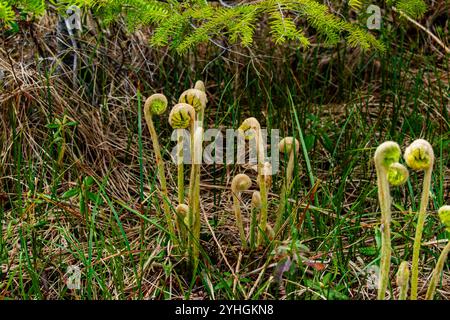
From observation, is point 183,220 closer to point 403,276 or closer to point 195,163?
point 195,163

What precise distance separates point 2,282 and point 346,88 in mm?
2091

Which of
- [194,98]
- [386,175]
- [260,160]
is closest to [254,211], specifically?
[260,160]

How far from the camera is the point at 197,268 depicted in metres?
2.23

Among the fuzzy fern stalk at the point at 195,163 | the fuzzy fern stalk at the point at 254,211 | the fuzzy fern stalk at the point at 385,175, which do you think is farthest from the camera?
the fuzzy fern stalk at the point at 254,211

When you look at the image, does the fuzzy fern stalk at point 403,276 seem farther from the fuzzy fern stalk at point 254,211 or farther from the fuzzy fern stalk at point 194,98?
the fuzzy fern stalk at point 194,98

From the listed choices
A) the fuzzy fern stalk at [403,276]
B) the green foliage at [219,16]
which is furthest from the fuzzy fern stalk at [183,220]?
the fuzzy fern stalk at [403,276]

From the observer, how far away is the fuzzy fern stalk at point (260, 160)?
217 centimetres

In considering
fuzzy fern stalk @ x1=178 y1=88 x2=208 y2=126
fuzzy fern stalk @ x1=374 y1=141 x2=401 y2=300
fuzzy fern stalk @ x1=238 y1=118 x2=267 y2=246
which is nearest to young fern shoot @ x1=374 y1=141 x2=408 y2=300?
fuzzy fern stalk @ x1=374 y1=141 x2=401 y2=300

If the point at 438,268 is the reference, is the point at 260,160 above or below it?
above

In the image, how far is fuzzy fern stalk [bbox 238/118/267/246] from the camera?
2.17 meters

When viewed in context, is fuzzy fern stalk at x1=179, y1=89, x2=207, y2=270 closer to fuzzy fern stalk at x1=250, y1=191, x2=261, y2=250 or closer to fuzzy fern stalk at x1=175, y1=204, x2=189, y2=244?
fuzzy fern stalk at x1=175, y1=204, x2=189, y2=244

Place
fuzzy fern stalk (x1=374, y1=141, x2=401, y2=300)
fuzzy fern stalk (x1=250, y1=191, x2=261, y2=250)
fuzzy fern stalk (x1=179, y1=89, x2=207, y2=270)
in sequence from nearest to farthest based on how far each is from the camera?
fuzzy fern stalk (x1=374, y1=141, x2=401, y2=300) → fuzzy fern stalk (x1=179, y1=89, x2=207, y2=270) → fuzzy fern stalk (x1=250, y1=191, x2=261, y2=250)

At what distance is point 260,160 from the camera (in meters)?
2.16
